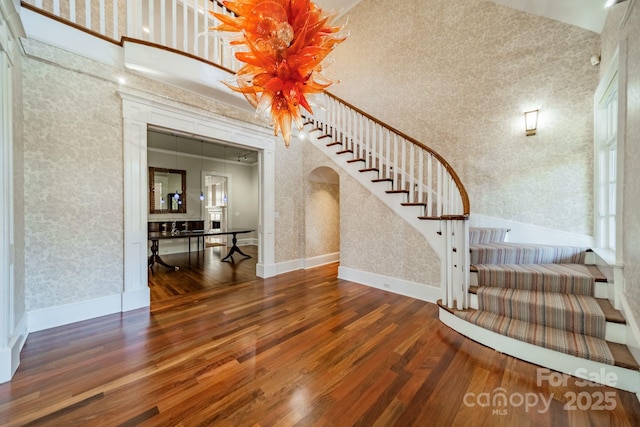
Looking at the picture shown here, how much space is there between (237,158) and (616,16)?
27.9 feet

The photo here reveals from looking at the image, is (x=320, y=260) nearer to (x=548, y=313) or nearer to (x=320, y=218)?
(x=320, y=218)

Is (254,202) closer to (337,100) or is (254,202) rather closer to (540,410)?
(337,100)

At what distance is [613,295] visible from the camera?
6.82 feet

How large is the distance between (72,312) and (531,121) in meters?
6.26

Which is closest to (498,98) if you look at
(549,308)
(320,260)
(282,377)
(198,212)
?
(549,308)

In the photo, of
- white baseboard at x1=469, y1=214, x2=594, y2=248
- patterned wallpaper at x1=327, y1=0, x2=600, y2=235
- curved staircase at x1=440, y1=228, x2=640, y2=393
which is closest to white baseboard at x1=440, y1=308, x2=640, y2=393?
curved staircase at x1=440, y1=228, x2=640, y2=393

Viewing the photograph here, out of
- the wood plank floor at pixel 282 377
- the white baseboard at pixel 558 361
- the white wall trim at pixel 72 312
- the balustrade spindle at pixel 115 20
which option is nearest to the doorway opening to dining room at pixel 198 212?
the white wall trim at pixel 72 312

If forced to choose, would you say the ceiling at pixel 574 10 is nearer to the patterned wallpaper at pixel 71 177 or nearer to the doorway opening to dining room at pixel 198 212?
the patterned wallpaper at pixel 71 177

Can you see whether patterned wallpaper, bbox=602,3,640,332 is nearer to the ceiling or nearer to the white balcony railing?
the ceiling

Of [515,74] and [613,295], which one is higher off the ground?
[515,74]

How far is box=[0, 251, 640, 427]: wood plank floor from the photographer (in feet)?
4.78

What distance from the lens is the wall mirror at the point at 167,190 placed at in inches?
269

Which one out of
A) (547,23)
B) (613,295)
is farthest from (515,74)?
(613,295)

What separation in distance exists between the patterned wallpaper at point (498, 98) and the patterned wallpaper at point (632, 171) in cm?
128
